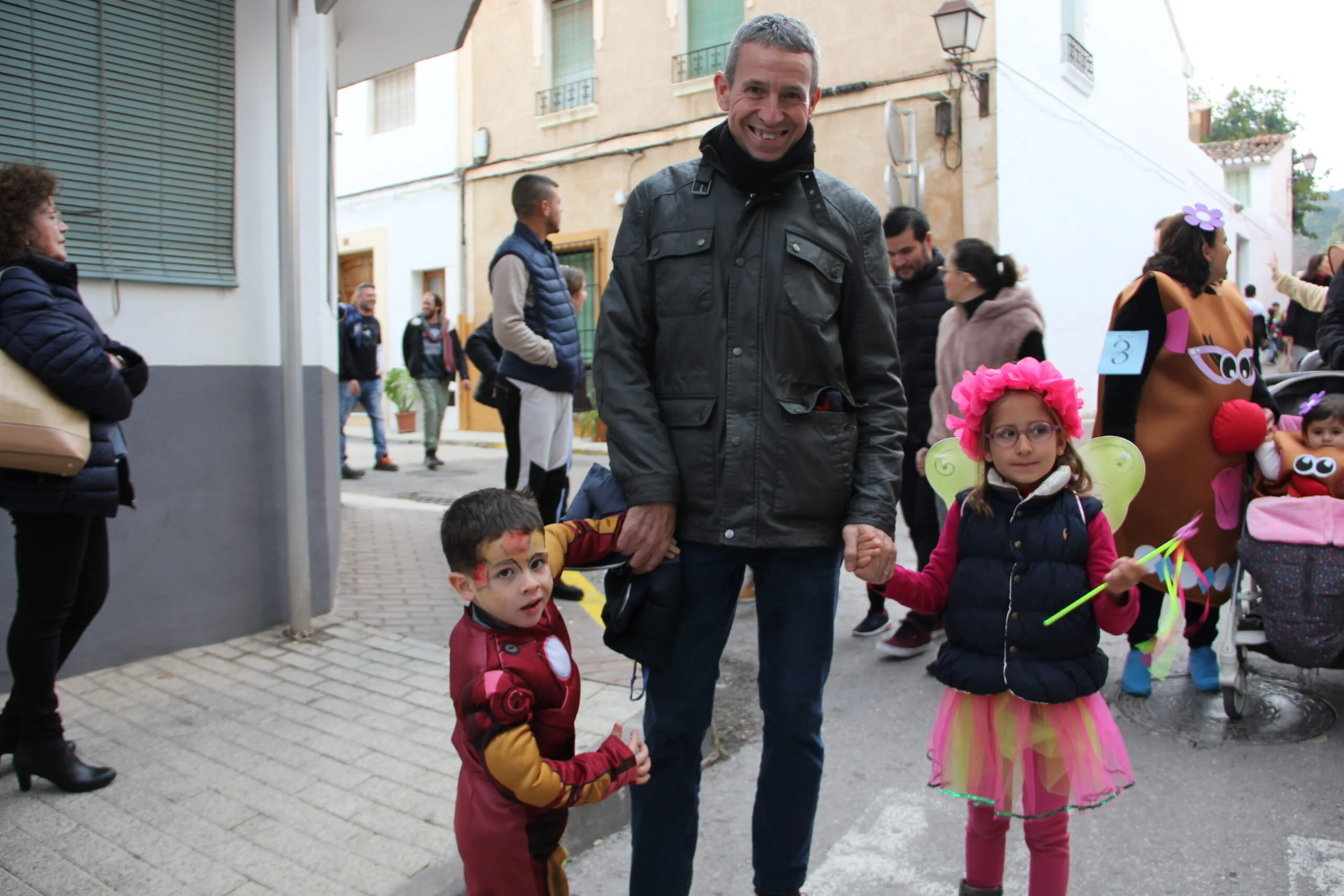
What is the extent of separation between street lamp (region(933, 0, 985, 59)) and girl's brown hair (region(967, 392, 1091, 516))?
957cm

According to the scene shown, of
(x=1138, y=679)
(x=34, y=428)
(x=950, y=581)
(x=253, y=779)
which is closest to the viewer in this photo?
(x=950, y=581)

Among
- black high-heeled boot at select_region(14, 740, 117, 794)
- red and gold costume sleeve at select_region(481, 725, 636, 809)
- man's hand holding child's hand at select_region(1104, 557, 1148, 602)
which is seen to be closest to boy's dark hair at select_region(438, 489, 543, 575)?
red and gold costume sleeve at select_region(481, 725, 636, 809)

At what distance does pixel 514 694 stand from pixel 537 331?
354 cm

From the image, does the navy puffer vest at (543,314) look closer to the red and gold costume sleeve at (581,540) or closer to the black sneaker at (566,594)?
the black sneaker at (566,594)

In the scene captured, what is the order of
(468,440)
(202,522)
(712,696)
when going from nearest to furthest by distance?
(712,696), (202,522), (468,440)

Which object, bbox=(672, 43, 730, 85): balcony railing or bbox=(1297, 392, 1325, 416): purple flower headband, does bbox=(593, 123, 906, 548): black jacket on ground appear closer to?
bbox=(1297, 392, 1325, 416): purple flower headband

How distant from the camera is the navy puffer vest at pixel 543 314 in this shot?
5.25m

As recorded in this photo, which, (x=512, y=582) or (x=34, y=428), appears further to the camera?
(x=34, y=428)

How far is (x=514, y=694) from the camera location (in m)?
1.98

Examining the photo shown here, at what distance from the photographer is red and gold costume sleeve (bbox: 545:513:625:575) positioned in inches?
87.4

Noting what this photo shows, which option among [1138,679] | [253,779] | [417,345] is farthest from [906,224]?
[417,345]

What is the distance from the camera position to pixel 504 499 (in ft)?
7.19

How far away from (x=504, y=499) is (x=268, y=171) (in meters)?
3.29

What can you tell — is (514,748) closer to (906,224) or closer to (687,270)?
(687,270)
